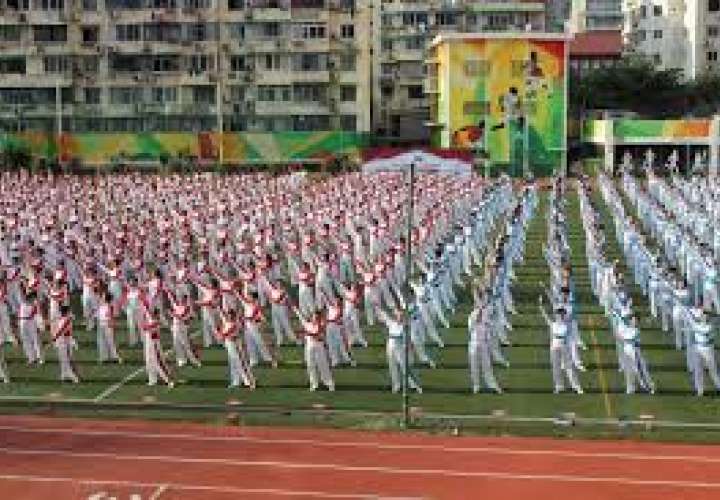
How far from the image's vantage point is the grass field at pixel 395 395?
16.9m

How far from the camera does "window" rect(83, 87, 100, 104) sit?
69062 millimetres

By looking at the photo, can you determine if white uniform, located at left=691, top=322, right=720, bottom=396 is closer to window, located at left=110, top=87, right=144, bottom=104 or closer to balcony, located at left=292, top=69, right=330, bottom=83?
balcony, located at left=292, top=69, right=330, bottom=83

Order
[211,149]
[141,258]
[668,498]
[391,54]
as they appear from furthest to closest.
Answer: [391,54]
[211,149]
[141,258]
[668,498]

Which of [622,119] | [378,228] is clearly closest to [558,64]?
[622,119]

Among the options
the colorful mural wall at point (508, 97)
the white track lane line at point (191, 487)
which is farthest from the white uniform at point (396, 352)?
the colorful mural wall at point (508, 97)

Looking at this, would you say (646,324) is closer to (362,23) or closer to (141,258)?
(141,258)

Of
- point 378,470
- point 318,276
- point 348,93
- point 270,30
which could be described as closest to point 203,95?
point 270,30

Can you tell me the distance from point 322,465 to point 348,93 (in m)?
55.4

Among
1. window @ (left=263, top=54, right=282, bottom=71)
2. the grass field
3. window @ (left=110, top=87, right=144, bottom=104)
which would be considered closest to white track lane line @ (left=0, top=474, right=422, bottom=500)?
the grass field

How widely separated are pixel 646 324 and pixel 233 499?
39.5ft

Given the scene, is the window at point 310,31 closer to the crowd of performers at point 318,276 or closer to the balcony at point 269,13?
the balcony at point 269,13

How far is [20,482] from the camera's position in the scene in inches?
559

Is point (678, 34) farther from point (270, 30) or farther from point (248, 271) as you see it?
point (248, 271)

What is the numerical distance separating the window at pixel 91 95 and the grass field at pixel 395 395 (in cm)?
4820
